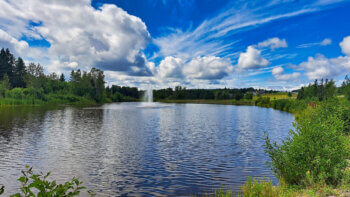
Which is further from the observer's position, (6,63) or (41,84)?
(6,63)

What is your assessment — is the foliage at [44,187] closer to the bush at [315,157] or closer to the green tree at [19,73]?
the bush at [315,157]

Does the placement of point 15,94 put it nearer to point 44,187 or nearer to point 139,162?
point 139,162

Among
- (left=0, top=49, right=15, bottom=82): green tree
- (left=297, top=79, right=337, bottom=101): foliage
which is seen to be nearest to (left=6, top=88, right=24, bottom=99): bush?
(left=0, top=49, right=15, bottom=82): green tree

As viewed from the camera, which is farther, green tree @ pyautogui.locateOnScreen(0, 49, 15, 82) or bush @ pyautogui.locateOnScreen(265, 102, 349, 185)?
green tree @ pyautogui.locateOnScreen(0, 49, 15, 82)

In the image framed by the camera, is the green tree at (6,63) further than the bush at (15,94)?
Yes

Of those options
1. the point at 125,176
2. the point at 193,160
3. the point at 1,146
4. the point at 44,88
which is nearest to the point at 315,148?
the point at 193,160

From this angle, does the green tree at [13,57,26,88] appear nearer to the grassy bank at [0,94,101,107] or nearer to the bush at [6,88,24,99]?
the grassy bank at [0,94,101,107]

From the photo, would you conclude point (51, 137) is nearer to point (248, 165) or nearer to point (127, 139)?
point (127, 139)

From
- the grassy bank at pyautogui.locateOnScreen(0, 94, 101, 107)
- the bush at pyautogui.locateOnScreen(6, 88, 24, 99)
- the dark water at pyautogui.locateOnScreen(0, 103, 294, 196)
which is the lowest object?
the dark water at pyautogui.locateOnScreen(0, 103, 294, 196)

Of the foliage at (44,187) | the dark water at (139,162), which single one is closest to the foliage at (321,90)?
the dark water at (139,162)

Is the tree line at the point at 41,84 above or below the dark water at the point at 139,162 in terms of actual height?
above

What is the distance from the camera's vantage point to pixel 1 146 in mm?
23109

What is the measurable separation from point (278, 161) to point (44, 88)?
5941 inches

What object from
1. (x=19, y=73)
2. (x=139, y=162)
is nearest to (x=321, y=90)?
(x=139, y=162)
